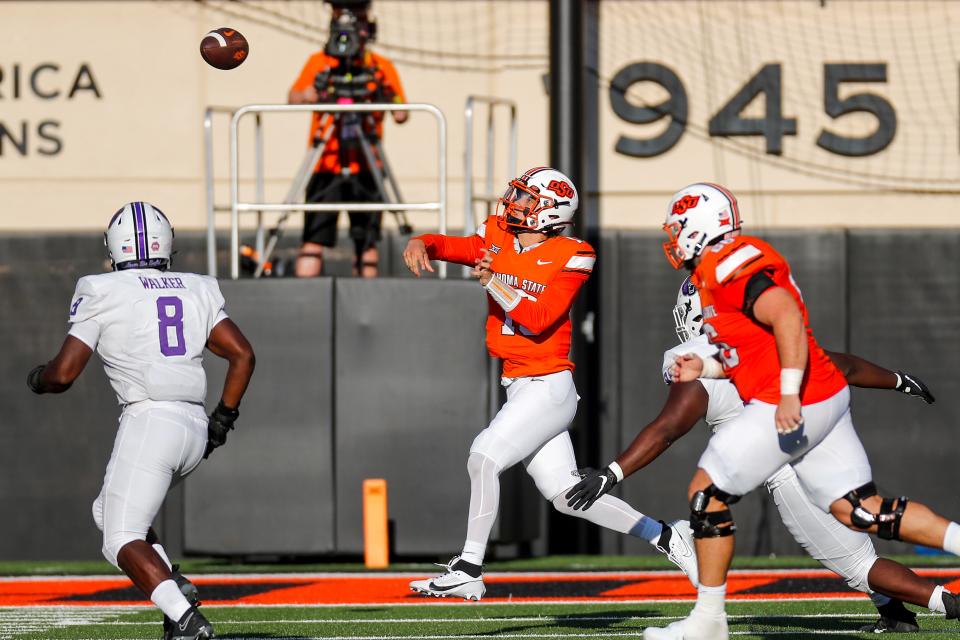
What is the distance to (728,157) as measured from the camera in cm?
1443

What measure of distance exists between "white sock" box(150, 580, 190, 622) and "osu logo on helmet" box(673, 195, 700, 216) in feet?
8.16

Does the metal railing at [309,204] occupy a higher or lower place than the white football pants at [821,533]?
higher

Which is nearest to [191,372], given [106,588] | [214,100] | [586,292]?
[106,588]

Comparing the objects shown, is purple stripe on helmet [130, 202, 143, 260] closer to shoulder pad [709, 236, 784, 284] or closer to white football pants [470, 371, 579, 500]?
white football pants [470, 371, 579, 500]

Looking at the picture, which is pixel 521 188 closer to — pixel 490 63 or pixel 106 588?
pixel 106 588

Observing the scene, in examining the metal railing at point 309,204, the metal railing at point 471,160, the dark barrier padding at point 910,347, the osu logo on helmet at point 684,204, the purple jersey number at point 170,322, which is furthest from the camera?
the dark barrier padding at point 910,347

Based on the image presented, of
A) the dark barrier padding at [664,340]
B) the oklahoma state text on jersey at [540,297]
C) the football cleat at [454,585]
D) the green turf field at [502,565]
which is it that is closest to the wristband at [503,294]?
the oklahoma state text on jersey at [540,297]

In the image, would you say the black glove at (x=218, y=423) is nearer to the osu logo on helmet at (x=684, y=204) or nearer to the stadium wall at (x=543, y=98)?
the osu logo on helmet at (x=684, y=204)

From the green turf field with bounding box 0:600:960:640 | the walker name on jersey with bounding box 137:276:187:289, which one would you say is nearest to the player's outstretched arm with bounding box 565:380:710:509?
the green turf field with bounding box 0:600:960:640

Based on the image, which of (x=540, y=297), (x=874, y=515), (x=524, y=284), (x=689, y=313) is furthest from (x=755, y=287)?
(x=689, y=313)

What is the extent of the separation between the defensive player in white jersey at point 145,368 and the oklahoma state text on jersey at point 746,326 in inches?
85.4

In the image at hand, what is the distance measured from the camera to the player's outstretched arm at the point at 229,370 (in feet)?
24.1

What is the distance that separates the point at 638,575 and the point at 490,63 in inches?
211

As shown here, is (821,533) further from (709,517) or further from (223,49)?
(223,49)
